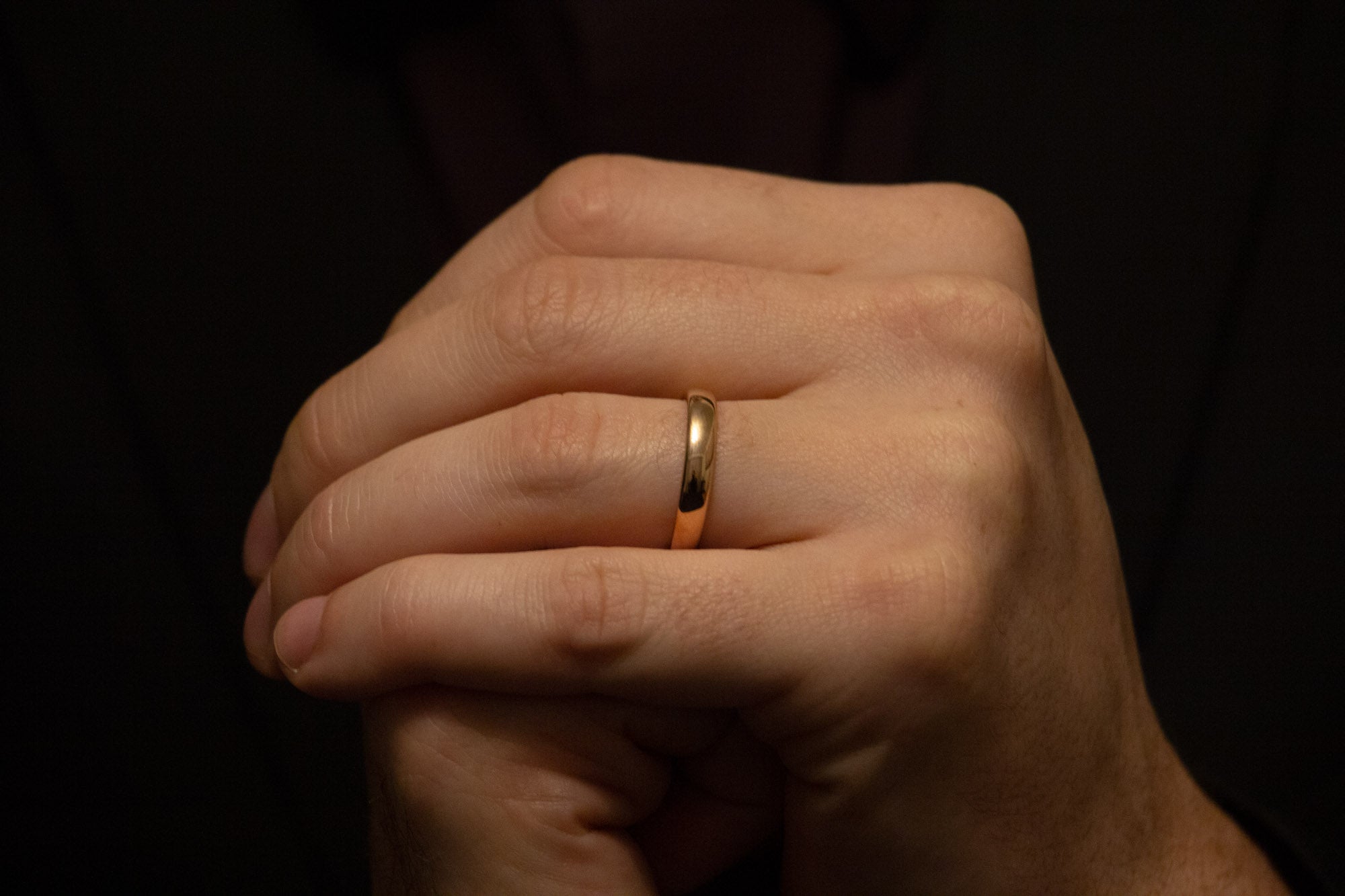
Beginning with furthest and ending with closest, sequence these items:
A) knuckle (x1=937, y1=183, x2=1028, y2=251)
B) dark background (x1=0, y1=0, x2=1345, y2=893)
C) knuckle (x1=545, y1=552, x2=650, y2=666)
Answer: dark background (x1=0, y1=0, x2=1345, y2=893) < knuckle (x1=937, y1=183, x2=1028, y2=251) < knuckle (x1=545, y1=552, x2=650, y2=666)

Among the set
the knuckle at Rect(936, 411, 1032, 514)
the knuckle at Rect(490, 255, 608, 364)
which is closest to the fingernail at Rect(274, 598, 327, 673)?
the knuckle at Rect(490, 255, 608, 364)

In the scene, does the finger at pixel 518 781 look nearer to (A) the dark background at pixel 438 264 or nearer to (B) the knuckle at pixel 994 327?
(B) the knuckle at pixel 994 327

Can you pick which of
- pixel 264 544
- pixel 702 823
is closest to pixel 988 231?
pixel 702 823

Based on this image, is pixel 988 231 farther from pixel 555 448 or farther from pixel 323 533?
pixel 323 533

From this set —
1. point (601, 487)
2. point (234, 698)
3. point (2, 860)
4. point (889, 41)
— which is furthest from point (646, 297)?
point (2, 860)

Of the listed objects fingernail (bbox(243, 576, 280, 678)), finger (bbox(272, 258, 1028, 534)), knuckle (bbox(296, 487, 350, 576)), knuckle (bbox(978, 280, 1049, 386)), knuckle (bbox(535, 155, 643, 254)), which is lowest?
fingernail (bbox(243, 576, 280, 678))

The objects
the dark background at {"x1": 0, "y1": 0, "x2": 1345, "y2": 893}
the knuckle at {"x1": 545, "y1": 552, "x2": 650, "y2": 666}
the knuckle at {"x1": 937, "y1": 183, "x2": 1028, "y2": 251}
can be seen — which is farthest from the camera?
the dark background at {"x1": 0, "y1": 0, "x2": 1345, "y2": 893}

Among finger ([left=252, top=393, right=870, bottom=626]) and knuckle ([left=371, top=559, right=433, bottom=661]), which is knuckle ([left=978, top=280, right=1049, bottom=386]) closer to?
finger ([left=252, top=393, right=870, bottom=626])

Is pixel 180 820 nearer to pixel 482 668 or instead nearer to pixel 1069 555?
pixel 482 668
